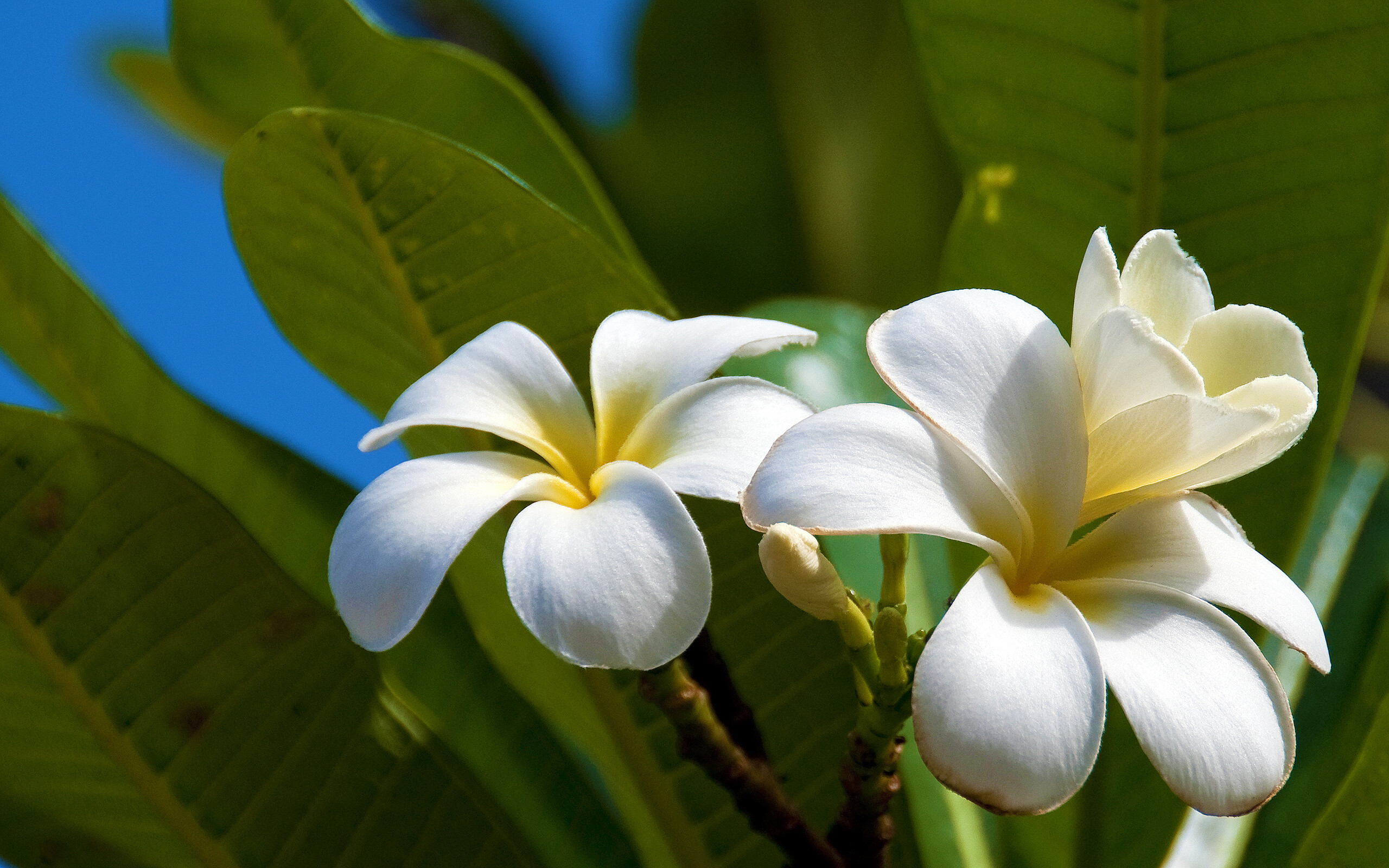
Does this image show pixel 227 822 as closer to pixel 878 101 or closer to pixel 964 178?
pixel 964 178

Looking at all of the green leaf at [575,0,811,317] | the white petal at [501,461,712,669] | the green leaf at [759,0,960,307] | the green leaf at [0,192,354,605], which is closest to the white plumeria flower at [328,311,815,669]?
the white petal at [501,461,712,669]

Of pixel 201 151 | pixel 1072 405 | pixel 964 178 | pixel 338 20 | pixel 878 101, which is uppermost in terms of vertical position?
pixel 338 20

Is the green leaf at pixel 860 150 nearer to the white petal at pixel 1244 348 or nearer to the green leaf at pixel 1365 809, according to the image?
the green leaf at pixel 1365 809

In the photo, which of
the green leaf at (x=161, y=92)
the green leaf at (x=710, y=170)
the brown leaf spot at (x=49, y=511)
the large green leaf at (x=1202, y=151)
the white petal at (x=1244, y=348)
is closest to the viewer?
the white petal at (x=1244, y=348)

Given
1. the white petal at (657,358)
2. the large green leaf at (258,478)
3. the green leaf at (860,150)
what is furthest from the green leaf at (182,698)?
the green leaf at (860,150)

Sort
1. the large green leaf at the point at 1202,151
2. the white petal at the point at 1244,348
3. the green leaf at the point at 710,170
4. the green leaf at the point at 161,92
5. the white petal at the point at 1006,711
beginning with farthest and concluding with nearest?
the green leaf at the point at 161,92, the green leaf at the point at 710,170, the large green leaf at the point at 1202,151, the white petal at the point at 1244,348, the white petal at the point at 1006,711

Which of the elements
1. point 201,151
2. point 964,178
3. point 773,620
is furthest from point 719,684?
point 201,151

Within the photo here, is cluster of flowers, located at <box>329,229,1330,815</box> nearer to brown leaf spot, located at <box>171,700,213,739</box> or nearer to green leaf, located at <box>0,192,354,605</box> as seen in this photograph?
brown leaf spot, located at <box>171,700,213,739</box>

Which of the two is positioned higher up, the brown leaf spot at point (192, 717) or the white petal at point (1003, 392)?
the white petal at point (1003, 392)
